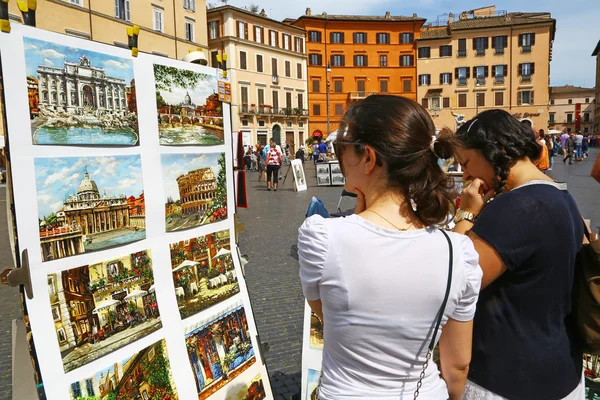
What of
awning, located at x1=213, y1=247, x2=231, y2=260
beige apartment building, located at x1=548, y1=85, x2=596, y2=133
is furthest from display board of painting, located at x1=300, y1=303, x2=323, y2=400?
beige apartment building, located at x1=548, y1=85, x2=596, y2=133

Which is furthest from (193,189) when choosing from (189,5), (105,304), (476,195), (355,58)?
(355,58)

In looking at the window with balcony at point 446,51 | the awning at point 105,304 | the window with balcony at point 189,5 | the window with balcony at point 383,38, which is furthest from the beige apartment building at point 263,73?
the awning at point 105,304

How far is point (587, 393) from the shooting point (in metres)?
2.32

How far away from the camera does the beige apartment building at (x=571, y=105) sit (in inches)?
3413

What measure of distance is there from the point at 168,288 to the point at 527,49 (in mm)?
52632

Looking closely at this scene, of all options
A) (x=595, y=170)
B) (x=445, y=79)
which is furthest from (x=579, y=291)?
(x=445, y=79)

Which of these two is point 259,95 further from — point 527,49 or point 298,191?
point 298,191

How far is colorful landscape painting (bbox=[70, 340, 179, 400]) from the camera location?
1614 mm

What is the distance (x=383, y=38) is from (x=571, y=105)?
56.6 m

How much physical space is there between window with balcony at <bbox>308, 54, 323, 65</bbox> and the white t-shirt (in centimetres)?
4972

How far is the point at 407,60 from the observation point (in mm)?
49719

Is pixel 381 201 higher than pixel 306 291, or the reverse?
pixel 381 201

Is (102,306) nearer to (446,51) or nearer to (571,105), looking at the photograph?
(446,51)

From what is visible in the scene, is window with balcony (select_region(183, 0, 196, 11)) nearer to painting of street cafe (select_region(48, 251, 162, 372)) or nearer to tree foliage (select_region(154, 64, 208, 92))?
tree foliage (select_region(154, 64, 208, 92))
